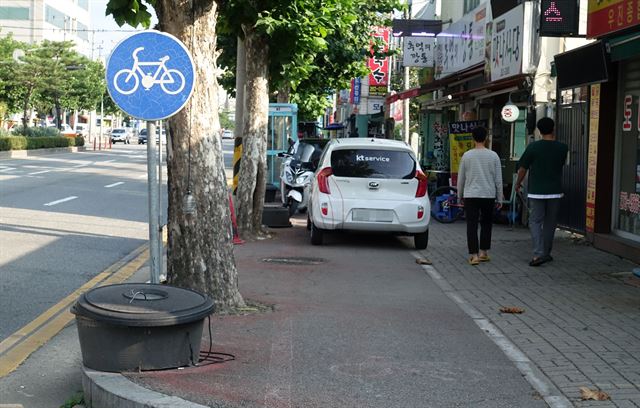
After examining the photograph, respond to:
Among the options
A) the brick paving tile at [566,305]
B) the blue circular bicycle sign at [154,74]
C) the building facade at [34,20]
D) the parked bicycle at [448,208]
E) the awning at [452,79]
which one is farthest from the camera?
the building facade at [34,20]

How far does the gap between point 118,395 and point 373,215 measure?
8.21 meters

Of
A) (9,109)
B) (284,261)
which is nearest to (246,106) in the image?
(284,261)

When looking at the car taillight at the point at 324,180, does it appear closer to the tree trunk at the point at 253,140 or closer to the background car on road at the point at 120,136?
the tree trunk at the point at 253,140

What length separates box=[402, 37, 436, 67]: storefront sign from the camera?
25328 millimetres

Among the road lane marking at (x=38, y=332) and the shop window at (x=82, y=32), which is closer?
the road lane marking at (x=38, y=332)

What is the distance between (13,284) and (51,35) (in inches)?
3519

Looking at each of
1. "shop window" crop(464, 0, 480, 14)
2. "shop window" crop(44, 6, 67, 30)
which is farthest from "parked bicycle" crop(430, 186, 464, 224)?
"shop window" crop(44, 6, 67, 30)

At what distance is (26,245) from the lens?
1222cm

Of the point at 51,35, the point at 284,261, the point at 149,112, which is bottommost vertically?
the point at 284,261

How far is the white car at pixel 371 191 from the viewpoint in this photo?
12844 mm

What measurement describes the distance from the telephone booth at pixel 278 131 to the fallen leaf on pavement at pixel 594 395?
1774 centimetres

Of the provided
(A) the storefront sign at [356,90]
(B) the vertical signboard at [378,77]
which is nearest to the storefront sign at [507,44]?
(B) the vertical signboard at [378,77]

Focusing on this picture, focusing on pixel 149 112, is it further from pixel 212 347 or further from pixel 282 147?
pixel 282 147

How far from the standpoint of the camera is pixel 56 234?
44.6ft
